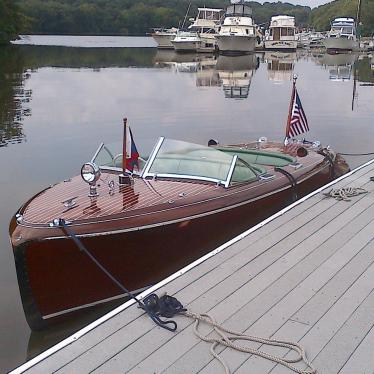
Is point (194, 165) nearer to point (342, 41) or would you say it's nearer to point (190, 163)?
point (190, 163)

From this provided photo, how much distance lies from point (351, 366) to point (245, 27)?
59428 millimetres

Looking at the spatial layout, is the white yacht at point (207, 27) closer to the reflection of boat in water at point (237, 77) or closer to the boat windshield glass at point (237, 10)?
the boat windshield glass at point (237, 10)

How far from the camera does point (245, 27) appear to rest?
60.0m

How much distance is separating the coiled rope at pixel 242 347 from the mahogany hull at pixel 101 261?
2110 millimetres

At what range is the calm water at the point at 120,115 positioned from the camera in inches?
335

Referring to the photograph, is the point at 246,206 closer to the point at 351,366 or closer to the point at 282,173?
the point at 282,173

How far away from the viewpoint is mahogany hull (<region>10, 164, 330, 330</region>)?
588 cm

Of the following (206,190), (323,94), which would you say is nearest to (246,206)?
(206,190)

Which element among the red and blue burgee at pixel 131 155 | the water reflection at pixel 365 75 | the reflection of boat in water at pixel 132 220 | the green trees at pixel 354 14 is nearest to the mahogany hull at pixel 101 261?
the reflection of boat in water at pixel 132 220

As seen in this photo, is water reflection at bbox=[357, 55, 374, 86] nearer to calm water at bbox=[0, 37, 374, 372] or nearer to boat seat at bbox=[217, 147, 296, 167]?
A: calm water at bbox=[0, 37, 374, 372]

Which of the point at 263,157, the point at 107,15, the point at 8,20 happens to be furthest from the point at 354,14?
the point at 263,157

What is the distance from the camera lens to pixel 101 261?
6160 mm

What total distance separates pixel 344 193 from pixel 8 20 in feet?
212

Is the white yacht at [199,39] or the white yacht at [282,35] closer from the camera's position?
the white yacht at [199,39]
